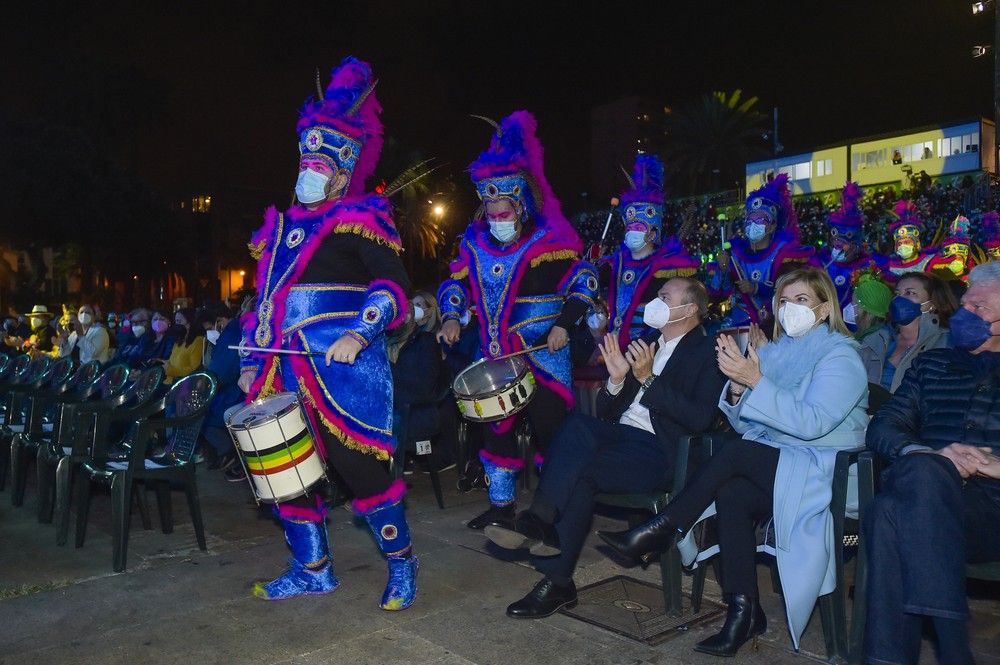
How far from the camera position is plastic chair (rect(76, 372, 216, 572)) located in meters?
4.57

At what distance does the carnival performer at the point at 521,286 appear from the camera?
513 centimetres

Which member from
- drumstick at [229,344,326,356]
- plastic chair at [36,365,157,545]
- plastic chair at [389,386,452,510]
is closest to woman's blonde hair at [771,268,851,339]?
drumstick at [229,344,326,356]

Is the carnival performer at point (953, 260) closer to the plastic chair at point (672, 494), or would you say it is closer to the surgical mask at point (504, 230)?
the surgical mask at point (504, 230)

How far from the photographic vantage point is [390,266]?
3.86 meters

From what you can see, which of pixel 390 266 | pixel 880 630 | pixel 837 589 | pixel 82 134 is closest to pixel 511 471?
pixel 390 266

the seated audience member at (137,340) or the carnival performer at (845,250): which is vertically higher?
the carnival performer at (845,250)

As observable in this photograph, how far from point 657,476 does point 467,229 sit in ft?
7.70

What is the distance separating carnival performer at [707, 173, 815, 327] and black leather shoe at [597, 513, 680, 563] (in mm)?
3613

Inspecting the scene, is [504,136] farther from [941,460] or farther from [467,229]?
[941,460]

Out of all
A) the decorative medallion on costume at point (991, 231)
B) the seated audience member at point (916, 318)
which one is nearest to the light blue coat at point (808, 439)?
the seated audience member at point (916, 318)

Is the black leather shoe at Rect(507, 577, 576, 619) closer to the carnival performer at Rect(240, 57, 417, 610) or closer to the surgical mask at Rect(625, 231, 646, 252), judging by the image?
the carnival performer at Rect(240, 57, 417, 610)

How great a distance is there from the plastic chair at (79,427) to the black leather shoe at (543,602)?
288 centimetres

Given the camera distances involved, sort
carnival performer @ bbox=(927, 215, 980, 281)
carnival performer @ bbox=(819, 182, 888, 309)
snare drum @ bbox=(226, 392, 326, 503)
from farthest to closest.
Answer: carnival performer @ bbox=(927, 215, 980, 281)
carnival performer @ bbox=(819, 182, 888, 309)
snare drum @ bbox=(226, 392, 326, 503)

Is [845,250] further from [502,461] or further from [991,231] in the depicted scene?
[991,231]
